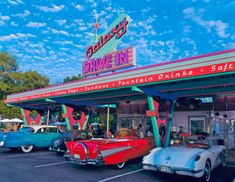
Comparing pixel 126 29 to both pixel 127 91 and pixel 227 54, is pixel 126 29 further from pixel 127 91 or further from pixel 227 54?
pixel 227 54

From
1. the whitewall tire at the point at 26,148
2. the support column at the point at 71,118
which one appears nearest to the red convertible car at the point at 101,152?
the whitewall tire at the point at 26,148

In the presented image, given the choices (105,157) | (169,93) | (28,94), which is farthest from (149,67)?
(28,94)

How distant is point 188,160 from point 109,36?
486 inches

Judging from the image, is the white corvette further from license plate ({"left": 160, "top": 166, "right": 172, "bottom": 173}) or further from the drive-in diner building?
the drive-in diner building

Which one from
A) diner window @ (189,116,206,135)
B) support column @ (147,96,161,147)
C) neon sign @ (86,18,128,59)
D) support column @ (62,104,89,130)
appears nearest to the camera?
support column @ (147,96,161,147)

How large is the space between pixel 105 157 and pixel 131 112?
11515mm

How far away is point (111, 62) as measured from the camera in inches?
626

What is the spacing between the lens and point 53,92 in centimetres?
1780

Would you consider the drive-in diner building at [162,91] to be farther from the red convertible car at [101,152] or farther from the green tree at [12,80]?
the green tree at [12,80]

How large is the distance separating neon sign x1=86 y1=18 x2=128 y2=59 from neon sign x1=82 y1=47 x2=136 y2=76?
985 millimetres

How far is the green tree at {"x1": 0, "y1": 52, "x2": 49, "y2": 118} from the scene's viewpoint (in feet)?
110

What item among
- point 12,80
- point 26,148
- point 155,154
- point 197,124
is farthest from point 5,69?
point 155,154

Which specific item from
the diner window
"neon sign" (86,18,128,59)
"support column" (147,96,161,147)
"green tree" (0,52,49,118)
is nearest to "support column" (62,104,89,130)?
"neon sign" (86,18,128,59)

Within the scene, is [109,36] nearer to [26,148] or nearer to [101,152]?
[26,148]
